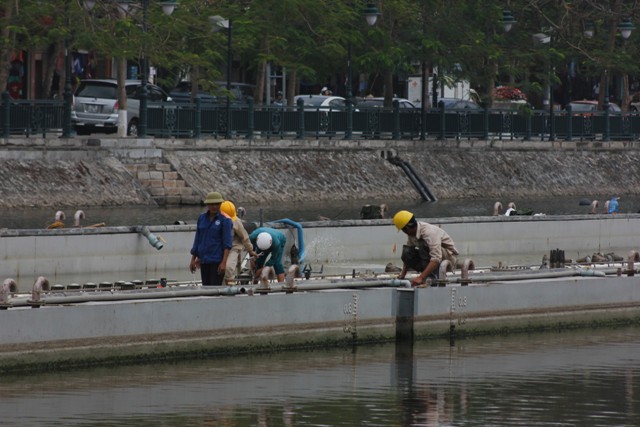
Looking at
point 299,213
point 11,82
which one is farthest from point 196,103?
point 11,82

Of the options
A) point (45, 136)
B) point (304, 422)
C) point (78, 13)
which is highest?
point (78, 13)

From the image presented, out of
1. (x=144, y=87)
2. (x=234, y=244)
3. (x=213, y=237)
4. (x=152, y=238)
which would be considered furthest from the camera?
(x=144, y=87)

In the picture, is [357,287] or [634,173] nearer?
[357,287]

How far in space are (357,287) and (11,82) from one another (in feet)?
138

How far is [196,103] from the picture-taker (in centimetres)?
4828

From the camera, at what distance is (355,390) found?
19000 millimetres

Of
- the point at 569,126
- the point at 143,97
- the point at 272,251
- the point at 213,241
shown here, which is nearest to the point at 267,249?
the point at 272,251

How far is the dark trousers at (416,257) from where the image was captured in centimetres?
2164

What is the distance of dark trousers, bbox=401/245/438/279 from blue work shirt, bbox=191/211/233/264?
7.96 feet

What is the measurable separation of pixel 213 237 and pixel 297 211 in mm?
24214

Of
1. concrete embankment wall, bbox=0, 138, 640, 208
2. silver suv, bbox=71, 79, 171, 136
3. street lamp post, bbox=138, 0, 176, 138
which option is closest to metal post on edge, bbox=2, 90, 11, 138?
concrete embankment wall, bbox=0, 138, 640, 208

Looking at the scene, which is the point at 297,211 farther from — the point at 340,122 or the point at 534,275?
the point at 534,275

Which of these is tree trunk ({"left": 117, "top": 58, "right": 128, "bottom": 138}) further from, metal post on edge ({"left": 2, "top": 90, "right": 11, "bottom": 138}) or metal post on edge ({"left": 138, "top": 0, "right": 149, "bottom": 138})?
metal post on edge ({"left": 2, "top": 90, "right": 11, "bottom": 138})

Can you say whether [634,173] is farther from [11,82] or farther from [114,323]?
[114,323]
